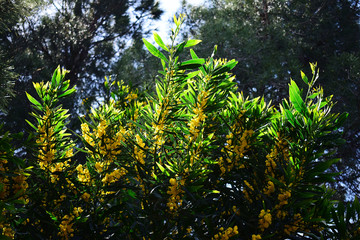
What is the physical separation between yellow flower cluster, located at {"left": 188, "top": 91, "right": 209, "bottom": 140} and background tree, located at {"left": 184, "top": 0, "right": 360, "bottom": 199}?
698 centimetres

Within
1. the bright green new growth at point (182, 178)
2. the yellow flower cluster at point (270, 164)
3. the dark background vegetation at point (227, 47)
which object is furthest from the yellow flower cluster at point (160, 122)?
the dark background vegetation at point (227, 47)

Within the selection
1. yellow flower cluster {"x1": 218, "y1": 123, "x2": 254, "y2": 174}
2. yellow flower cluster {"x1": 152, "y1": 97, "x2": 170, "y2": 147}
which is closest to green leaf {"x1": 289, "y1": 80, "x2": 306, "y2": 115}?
yellow flower cluster {"x1": 218, "y1": 123, "x2": 254, "y2": 174}

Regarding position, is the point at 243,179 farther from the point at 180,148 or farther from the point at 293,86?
the point at 293,86

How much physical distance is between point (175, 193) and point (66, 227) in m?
0.43

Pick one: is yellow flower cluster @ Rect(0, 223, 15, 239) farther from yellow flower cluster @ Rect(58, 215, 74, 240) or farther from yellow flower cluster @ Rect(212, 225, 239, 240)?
yellow flower cluster @ Rect(212, 225, 239, 240)

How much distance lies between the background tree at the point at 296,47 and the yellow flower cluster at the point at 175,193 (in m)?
7.21

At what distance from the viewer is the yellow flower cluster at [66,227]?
123 cm

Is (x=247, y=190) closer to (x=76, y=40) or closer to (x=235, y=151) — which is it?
(x=235, y=151)

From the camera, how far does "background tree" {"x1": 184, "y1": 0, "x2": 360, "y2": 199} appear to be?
7973 mm

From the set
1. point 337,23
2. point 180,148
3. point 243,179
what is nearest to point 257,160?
point 243,179

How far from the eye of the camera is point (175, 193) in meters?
1.25

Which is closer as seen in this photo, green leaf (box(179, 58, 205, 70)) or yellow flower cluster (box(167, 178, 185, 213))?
yellow flower cluster (box(167, 178, 185, 213))

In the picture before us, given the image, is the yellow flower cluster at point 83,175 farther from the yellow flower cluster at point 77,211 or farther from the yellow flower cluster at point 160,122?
the yellow flower cluster at point 160,122

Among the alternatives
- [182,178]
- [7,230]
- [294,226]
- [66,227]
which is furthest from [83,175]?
[294,226]
